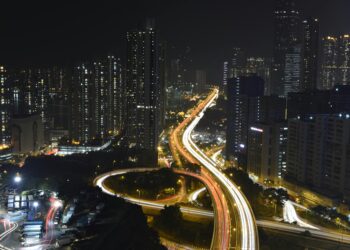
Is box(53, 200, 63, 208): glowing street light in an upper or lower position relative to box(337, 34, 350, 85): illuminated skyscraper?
lower

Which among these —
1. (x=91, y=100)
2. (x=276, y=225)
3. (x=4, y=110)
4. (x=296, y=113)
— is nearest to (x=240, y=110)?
(x=296, y=113)

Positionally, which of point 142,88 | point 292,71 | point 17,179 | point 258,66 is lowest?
point 17,179

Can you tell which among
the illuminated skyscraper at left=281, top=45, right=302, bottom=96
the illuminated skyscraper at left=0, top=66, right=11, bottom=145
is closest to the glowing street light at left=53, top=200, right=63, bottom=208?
the illuminated skyscraper at left=0, top=66, right=11, bottom=145

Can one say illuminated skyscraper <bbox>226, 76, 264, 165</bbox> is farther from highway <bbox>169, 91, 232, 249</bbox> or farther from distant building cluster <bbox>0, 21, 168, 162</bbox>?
distant building cluster <bbox>0, 21, 168, 162</bbox>

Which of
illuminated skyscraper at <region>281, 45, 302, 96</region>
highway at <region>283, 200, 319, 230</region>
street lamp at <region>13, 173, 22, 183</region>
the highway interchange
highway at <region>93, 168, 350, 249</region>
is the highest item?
illuminated skyscraper at <region>281, 45, 302, 96</region>

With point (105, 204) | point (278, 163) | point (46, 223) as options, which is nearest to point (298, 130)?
point (278, 163)

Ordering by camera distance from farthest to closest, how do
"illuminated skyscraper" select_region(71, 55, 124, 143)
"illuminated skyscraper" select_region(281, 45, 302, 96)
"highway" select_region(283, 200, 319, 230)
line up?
"illuminated skyscraper" select_region(281, 45, 302, 96) < "illuminated skyscraper" select_region(71, 55, 124, 143) < "highway" select_region(283, 200, 319, 230)

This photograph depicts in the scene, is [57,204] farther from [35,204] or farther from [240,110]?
[240,110]

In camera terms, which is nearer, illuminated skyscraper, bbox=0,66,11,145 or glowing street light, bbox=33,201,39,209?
glowing street light, bbox=33,201,39,209
